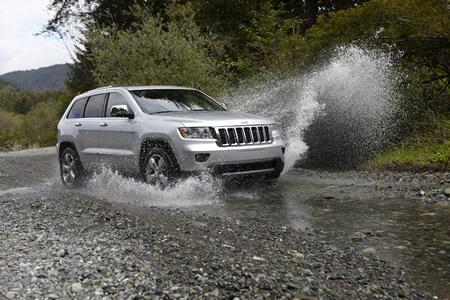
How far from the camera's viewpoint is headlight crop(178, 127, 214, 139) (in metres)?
7.45

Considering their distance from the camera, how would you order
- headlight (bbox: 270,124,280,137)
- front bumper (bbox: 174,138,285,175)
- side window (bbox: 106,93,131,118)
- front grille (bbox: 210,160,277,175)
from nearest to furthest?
front bumper (bbox: 174,138,285,175) → front grille (bbox: 210,160,277,175) → headlight (bbox: 270,124,280,137) → side window (bbox: 106,93,131,118)

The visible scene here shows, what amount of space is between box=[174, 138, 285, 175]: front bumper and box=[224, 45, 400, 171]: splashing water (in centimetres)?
285

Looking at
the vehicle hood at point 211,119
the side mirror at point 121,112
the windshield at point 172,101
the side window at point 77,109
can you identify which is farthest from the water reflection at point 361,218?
the side window at point 77,109

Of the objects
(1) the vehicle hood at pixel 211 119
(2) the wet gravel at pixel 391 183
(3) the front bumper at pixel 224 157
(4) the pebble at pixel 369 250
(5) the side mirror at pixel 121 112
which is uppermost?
(5) the side mirror at pixel 121 112

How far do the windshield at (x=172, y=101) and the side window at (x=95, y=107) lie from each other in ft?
2.80

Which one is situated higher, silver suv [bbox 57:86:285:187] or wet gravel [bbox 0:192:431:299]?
silver suv [bbox 57:86:285:187]

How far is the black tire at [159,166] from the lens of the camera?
7.54 metres

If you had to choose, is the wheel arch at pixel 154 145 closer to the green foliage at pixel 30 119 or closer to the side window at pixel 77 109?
the side window at pixel 77 109

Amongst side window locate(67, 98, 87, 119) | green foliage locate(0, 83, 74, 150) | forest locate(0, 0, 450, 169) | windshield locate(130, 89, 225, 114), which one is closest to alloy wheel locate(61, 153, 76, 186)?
side window locate(67, 98, 87, 119)

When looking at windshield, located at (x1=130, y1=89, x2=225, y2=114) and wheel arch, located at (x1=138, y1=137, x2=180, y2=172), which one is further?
windshield, located at (x1=130, y1=89, x2=225, y2=114)

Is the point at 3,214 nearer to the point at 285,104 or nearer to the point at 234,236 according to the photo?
the point at 234,236

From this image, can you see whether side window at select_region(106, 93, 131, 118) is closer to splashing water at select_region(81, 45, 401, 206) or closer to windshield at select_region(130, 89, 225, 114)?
windshield at select_region(130, 89, 225, 114)

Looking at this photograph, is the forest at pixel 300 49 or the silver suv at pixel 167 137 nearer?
the silver suv at pixel 167 137

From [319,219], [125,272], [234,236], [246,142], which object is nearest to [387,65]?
[246,142]
